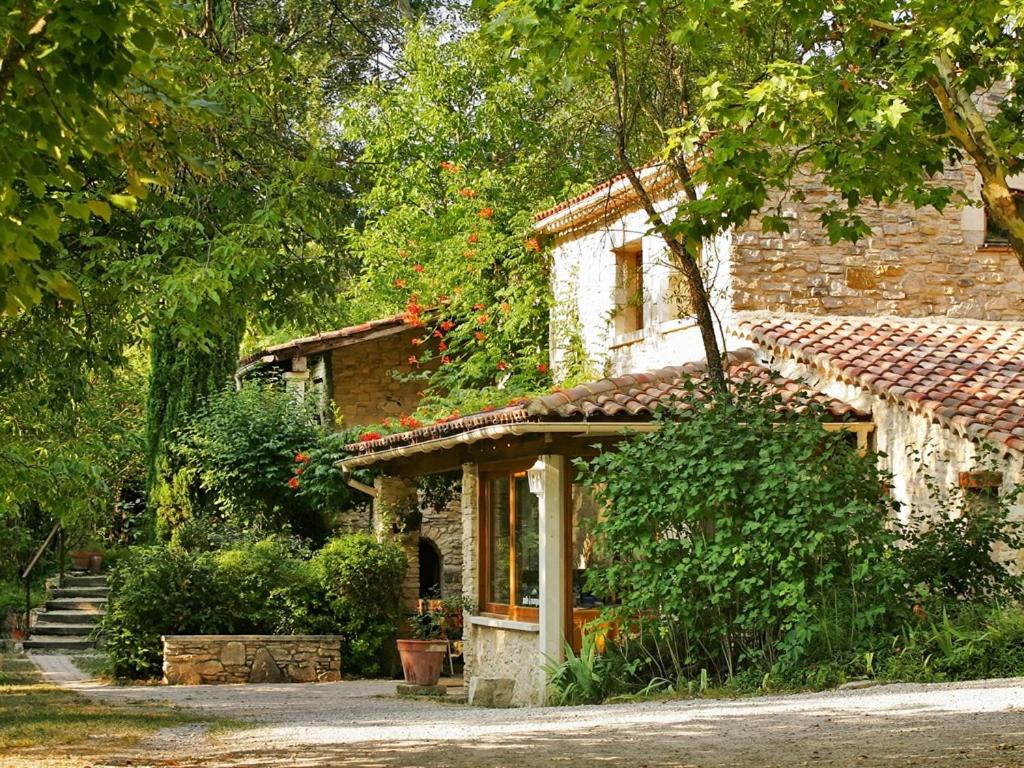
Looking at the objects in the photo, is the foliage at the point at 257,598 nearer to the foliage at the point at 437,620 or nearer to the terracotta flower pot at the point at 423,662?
the foliage at the point at 437,620

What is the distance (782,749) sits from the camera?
292 inches

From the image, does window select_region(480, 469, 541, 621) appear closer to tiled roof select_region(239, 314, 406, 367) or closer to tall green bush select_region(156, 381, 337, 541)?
tall green bush select_region(156, 381, 337, 541)

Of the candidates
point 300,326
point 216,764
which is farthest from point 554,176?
point 216,764

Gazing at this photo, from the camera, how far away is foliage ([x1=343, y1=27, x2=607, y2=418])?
20219 mm

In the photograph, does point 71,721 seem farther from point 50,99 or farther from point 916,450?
point 916,450

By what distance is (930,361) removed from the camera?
1365cm

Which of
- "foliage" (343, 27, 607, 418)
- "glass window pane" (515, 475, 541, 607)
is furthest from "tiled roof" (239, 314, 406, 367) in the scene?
"glass window pane" (515, 475, 541, 607)

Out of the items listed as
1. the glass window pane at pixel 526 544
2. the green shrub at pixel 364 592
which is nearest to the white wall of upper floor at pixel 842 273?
the glass window pane at pixel 526 544

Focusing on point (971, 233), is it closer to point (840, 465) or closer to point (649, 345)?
point (649, 345)

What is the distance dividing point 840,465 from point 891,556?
0.89 metres

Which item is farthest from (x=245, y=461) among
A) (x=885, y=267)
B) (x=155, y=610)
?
(x=885, y=267)

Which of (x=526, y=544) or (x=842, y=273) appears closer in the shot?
(x=526, y=544)

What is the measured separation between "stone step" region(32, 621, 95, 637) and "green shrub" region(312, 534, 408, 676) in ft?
18.5

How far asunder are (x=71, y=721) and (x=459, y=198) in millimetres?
15031
